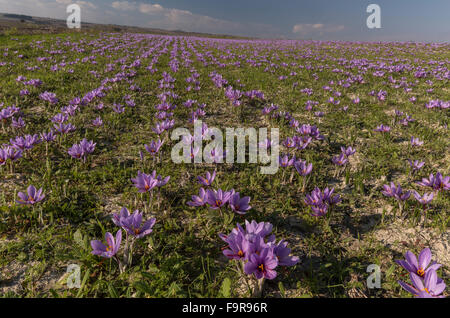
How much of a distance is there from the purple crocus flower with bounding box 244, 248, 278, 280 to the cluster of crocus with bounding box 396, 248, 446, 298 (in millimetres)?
898

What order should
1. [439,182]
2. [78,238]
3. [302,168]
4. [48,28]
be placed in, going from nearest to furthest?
[78,238]
[439,182]
[302,168]
[48,28]

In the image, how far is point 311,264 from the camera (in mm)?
2207

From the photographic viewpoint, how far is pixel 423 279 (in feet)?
5.95

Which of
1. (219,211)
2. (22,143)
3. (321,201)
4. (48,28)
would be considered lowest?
(219,211)

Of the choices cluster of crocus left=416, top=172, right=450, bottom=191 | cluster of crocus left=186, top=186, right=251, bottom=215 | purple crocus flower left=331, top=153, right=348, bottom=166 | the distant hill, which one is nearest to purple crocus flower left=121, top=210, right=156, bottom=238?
cluster of crocus left=186, top=186, right=251, bottom=215

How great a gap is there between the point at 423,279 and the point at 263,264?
4.27ft

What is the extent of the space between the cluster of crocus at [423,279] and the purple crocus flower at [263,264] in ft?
2.95

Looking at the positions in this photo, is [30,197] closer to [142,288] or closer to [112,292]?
[112,292]

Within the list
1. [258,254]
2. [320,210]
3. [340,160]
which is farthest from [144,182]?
[340,160]

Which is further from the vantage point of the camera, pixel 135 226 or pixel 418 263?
pixel 135 226

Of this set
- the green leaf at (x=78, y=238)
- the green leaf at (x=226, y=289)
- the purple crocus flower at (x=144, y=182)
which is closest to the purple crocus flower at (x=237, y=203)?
the green leaf at (x=226, y=289)

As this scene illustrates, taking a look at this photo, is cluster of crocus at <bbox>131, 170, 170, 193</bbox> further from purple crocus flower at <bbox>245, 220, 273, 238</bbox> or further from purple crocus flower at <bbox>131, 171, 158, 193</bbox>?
purple crocus flower at <bbox>245, 220, 273, 238</bbox>

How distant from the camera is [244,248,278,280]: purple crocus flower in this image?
5.52ft

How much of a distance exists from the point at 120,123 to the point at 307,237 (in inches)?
190
